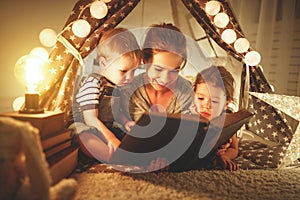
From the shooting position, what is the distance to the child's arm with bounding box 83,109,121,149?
113 centimetres

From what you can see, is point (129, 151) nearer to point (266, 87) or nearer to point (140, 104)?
point (140, 104)

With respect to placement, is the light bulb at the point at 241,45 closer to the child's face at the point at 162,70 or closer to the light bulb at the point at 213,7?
the light bulb at the point at 213,7

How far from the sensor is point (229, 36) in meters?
1.39

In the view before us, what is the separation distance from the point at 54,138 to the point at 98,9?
2.23 feet

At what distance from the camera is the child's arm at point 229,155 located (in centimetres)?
115

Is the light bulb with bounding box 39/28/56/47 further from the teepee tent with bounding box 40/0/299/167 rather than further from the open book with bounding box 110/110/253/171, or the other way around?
the open book with bounding box 110/110/253/171

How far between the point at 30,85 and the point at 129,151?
430 mm

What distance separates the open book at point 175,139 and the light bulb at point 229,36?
458mm

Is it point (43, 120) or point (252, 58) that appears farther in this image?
point (252, 58)

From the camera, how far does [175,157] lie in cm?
106

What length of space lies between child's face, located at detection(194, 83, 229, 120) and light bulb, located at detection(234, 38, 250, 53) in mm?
241

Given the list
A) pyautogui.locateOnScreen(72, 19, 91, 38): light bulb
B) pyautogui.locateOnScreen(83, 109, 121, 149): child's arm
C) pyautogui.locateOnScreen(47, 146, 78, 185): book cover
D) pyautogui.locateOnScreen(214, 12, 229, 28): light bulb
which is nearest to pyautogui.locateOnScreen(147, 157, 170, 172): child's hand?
pyautogui.locateOnScreen(83, 109, 121, 149): child's arm

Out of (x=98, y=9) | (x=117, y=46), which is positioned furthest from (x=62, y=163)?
(x=98, y=9)

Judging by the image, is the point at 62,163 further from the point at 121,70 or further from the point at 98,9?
the point at 98,9
